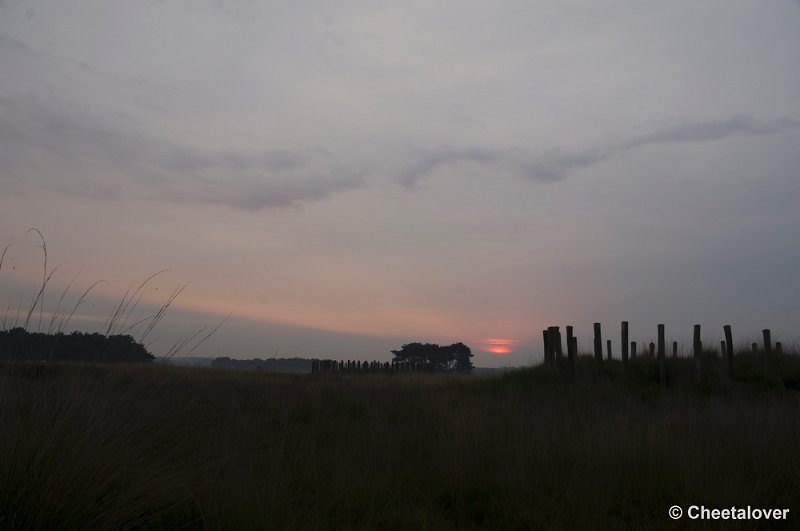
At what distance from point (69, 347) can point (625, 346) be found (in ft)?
47.4

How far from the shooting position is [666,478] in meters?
5.35

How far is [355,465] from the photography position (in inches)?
225

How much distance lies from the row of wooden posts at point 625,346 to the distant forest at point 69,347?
1256 cm

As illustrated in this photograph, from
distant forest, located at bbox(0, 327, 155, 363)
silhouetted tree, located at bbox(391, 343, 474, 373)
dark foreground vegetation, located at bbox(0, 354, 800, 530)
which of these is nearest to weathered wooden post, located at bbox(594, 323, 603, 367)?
dark foreground vegetation, located at bbox(0, 354, 800, 530)

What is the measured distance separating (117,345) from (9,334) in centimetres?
95

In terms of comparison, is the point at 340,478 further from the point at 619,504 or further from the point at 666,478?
the point at 666,478

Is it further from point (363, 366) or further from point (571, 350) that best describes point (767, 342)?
point (363, 366)

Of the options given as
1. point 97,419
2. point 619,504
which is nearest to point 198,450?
point 97,419

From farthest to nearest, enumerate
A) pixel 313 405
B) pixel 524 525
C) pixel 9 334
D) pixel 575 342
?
pixel 575 342
pixel 313 405
pixel 9 334
pixel 524 525

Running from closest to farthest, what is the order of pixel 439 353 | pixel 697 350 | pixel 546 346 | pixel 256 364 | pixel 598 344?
pixel 697 350
pixel 598 344
pixel 546 346
pixel 256 364
pixel 439 353

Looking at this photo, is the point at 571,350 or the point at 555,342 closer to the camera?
the point at 571,350

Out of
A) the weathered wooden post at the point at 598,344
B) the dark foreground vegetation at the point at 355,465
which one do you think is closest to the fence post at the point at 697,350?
the weathered wooden post at the point at 598,344

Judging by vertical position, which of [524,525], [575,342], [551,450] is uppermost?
[575,342]

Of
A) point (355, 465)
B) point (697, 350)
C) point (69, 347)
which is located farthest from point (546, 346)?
point (69, 347)
